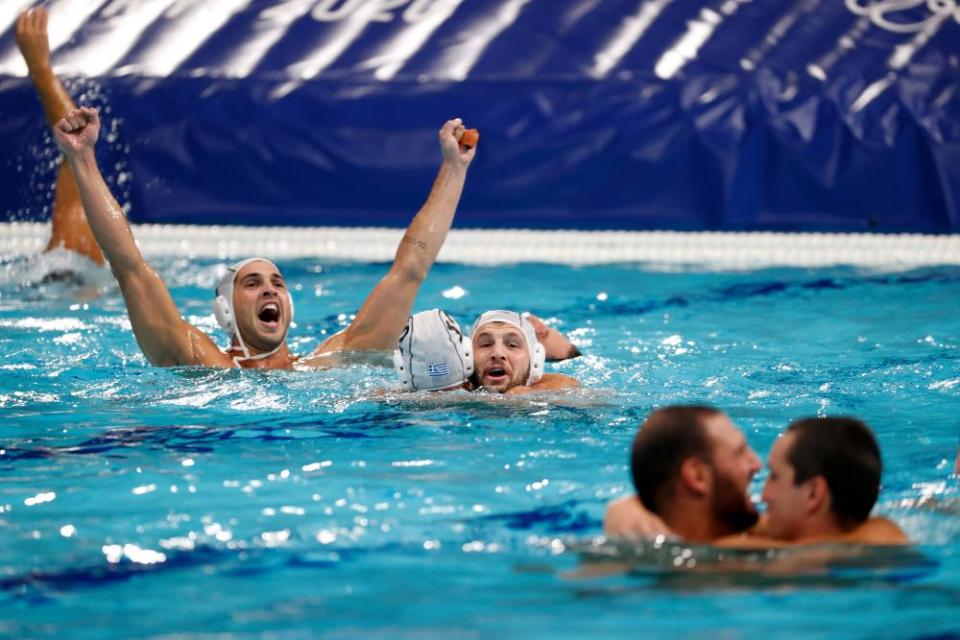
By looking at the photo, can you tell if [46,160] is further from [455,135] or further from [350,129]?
[455,135]

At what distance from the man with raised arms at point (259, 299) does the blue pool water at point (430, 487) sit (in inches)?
5.1

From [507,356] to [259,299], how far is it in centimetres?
99

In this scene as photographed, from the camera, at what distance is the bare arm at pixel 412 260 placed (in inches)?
199

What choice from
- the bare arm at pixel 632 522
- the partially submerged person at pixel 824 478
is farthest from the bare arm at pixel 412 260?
the partially submerged person at pixel 824 478

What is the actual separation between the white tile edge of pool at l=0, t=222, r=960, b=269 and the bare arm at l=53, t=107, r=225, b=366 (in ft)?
10.4

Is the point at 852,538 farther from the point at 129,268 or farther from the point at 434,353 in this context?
the point at 129,268

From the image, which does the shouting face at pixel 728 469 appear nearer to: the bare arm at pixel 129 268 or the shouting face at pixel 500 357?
the shouting face at pixel 500 357

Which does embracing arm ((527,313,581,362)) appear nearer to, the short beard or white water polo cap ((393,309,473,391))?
Result: white water polo cap ((393,309,473,391))

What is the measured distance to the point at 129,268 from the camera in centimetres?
486

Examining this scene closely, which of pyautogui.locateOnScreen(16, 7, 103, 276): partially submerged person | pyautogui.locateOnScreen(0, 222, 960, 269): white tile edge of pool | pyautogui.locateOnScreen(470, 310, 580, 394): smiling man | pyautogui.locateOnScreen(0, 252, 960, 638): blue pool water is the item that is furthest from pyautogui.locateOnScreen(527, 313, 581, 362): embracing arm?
pyautogui.locateOnScreen(0, 222, 960, 269): white tile edge of pool

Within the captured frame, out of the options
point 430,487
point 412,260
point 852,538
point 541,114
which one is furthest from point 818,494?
point 541,114

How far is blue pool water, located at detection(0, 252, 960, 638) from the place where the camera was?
2.77 m

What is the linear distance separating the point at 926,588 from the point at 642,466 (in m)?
0.61

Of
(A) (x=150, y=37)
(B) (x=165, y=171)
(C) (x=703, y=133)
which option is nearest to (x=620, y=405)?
(C) (x=703, y=133)
